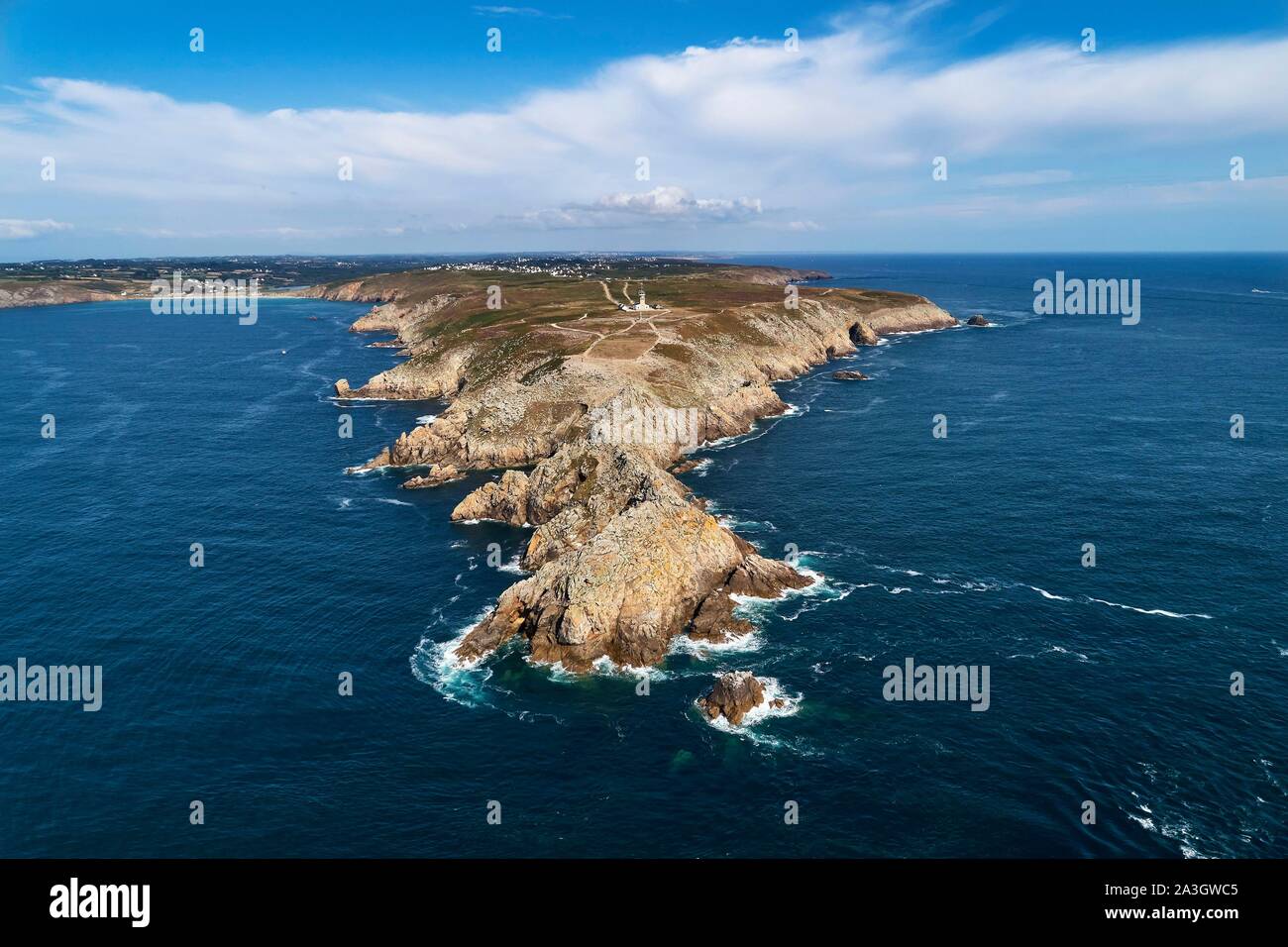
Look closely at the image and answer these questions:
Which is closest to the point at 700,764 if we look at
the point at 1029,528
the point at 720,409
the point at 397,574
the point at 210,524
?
the point at 397,574

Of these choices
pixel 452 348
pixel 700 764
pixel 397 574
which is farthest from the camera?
pixel 452 348

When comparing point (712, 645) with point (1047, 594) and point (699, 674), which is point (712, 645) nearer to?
point (699, 674)

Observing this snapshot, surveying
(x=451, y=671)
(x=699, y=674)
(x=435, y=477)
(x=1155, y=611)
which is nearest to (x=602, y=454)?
(x=435, y=477)

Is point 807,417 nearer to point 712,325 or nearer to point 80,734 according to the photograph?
point 712,325

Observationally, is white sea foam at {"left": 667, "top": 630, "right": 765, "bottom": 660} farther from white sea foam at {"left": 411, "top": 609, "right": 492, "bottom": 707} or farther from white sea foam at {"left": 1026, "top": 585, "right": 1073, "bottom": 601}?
white sea foam at {"left": 1026, "top": 585, "right": 1073, "bottom": 601}

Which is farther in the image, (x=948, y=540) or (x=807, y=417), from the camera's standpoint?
(x=807, y=417)

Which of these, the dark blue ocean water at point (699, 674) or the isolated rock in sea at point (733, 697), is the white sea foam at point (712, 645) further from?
the isolated rock in sea at point (733, 697)
